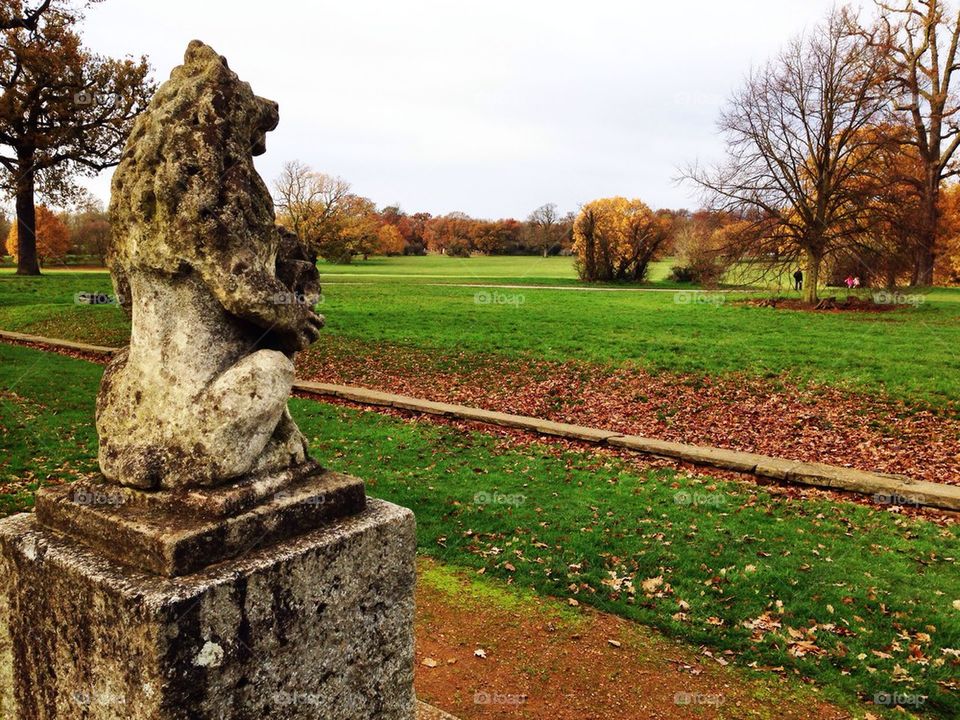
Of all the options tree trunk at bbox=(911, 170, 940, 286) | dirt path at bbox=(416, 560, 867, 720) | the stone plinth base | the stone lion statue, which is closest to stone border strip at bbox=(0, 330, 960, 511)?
dirt path at bbox=(416, 560, 867, 720)

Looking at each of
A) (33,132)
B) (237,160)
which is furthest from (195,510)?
(33,132)

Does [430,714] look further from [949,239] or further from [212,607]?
[949,239]

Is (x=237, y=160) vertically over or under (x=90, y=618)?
over

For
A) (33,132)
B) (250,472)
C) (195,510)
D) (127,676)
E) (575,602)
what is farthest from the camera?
(33,132)

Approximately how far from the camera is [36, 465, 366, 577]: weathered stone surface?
111 inches

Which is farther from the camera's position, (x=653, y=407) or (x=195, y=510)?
(x=653, y=407)

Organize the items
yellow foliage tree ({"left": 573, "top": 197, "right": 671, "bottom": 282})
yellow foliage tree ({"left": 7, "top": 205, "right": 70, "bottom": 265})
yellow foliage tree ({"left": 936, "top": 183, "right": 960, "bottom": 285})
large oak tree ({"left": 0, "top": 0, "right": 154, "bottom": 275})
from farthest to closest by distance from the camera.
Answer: yellow foliage tree ({"left": 7, "top": 205, "right": 70, "bottom": 265}), yellow foliage tree ({"left": 936, "top": 183, "right": 960, "bottom": 285}), yellow foliage tree ({"left": 573, "top": 197, "right": 671, "bottom": 282}), large oak tree ({"left": 0, "top": 0, "right": 154, "bottom": 275})

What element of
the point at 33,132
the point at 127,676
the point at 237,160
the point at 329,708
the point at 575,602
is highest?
the point at 33,132

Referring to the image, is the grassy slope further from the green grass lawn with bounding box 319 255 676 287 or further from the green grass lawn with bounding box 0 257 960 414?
the green grass lawn with bounding box 319 255 676 287

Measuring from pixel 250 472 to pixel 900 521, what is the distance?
7.82m

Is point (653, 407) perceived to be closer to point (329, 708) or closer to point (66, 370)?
point (329, 708)

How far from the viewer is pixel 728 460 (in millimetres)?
9977

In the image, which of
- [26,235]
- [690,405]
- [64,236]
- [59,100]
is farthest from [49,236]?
Answer: [690,405]

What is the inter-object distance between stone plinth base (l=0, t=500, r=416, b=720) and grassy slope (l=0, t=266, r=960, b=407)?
12.3 meters
